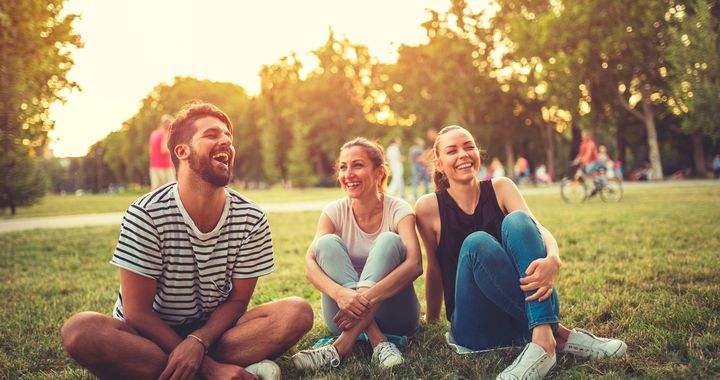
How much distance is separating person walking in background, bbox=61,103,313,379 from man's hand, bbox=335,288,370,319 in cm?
23

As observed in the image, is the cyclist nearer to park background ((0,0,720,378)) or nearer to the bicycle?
the bicycle

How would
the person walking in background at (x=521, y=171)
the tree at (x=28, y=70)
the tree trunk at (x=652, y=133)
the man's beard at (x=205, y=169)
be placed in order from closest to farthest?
the man's beard at (x=205, y=169), the tree at (x=28, y=70), the tree trunk at (x=652, y=133), the person walking in background at (x=521, y=171)

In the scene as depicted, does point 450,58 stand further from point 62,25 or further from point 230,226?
point 230,226

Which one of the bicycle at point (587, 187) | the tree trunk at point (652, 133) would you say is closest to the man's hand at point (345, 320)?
the bicycle at point (587, 187)

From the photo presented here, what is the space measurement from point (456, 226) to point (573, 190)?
538 inches

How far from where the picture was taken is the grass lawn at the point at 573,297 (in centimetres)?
288

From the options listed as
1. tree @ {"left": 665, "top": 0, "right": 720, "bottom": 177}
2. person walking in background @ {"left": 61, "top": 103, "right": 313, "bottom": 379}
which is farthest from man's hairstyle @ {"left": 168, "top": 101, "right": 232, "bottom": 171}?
tree @ {"left": 665, "top": 0, "right": 720, "bottom": 177}

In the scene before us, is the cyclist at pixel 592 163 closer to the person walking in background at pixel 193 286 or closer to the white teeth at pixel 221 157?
the person walking in background at pixel 193 286

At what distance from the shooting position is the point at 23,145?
30.7ft

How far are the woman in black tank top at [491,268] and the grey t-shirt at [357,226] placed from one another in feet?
0.58

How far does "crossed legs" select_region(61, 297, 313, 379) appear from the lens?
2.44m

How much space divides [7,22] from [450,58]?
109 feet

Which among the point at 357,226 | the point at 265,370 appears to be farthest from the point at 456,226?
the point at 265,370

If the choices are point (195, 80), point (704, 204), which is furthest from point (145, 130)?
point (704, 204)
